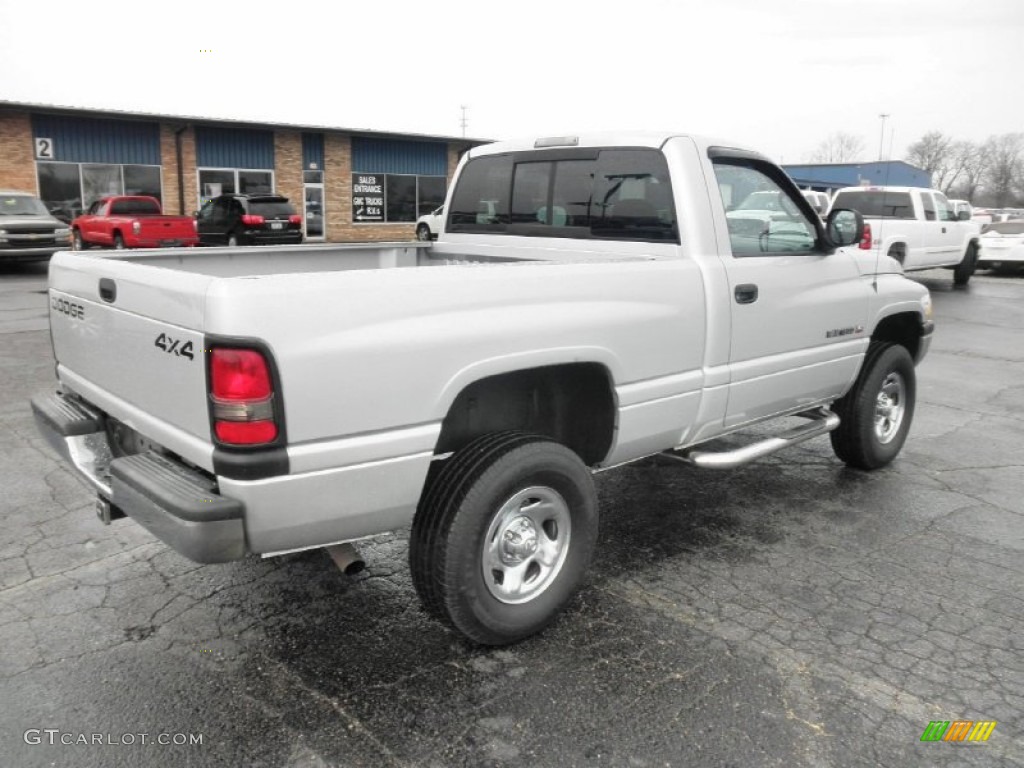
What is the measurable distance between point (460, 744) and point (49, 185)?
28.4 meters

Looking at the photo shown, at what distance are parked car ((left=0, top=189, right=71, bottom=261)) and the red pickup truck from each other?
181 cm

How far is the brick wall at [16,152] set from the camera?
25.1 meters

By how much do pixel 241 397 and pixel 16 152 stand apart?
27609 millimetres

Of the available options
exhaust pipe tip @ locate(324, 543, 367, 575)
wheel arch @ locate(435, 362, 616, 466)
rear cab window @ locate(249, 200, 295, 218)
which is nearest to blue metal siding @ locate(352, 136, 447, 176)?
rear cab window @ locate(249, 200, 295, 218)

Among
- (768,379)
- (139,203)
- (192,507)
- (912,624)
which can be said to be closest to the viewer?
(192,507)

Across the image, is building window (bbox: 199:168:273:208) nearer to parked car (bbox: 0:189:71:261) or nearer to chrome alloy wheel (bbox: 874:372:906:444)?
parked car (bbox: 0:189:71:261)

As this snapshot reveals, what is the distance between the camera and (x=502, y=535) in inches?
126

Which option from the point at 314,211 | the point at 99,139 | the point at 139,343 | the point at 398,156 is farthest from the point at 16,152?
the point at 139,343

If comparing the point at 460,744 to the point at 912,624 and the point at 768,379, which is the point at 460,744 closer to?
the point at 912,624

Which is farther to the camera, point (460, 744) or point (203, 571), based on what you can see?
point (203, 571)

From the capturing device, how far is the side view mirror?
4.46m

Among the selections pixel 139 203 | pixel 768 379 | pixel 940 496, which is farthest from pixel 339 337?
pixel 139 203

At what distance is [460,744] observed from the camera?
2.66 metres

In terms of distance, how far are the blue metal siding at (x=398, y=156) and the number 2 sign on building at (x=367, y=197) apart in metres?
0.31
